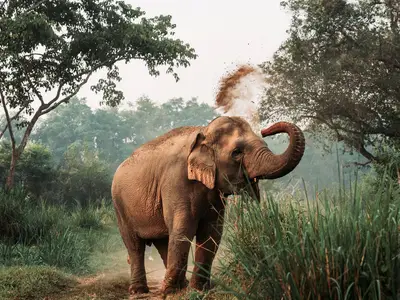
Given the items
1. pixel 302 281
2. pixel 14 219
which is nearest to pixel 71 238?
pixel 14 219

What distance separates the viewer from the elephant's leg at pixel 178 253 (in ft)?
20.5

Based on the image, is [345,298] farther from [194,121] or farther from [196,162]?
[194,121]

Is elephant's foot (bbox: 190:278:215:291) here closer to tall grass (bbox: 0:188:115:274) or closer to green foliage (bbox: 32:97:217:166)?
tall grass (bbox: 0:188:115:274)

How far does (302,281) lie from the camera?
3.28m

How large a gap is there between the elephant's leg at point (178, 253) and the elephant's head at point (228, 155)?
0.50 meters

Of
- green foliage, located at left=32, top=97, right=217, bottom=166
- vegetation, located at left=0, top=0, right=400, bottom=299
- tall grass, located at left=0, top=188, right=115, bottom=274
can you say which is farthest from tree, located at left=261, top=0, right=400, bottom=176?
green foliage, located at left=32, top=97, right=217, bottom=166

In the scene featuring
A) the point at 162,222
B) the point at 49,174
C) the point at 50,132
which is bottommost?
the point at 162,222

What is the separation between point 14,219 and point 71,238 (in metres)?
→ 1.22

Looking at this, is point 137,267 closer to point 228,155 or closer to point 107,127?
point 228,155

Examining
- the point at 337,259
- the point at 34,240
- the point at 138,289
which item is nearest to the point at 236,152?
the point at 138,289

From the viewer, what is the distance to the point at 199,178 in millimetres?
6328

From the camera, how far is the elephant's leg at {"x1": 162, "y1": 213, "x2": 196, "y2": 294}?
6262mm

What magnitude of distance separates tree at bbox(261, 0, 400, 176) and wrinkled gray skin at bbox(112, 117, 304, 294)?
11.8 meters

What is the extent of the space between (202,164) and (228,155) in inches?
11.6
